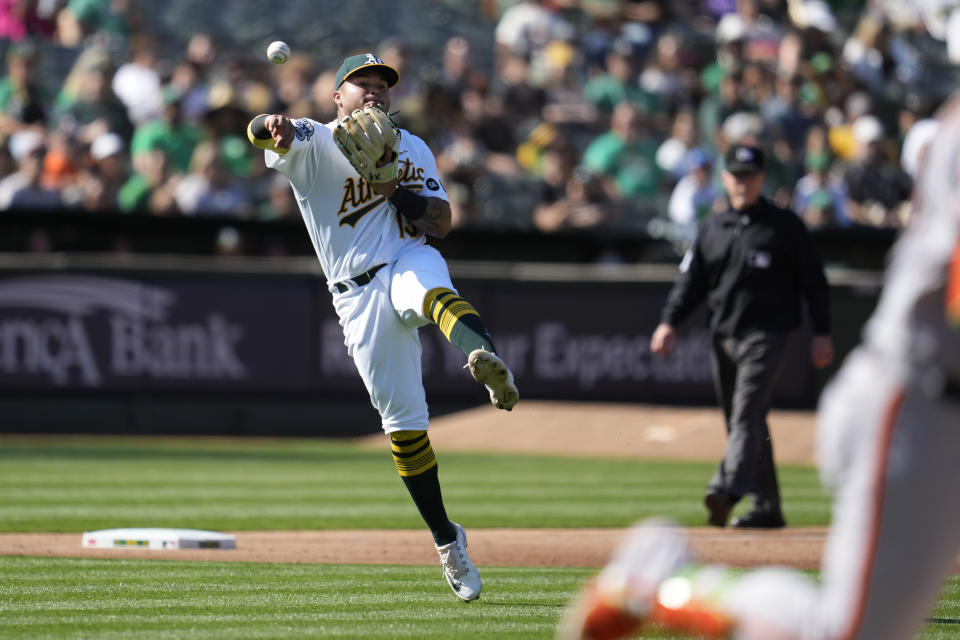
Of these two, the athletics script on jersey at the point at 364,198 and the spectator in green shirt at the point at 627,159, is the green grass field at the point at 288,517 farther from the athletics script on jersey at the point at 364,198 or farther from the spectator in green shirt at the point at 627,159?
the spectator in green shirt at the point at 627,159

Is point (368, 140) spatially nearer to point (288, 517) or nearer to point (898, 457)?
point (898, 457)

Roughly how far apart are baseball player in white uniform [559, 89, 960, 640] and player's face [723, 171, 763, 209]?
5916 mm

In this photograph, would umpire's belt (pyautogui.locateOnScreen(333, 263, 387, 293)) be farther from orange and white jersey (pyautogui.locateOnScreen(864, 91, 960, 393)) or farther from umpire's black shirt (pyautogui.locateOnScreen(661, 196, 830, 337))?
umpire's black shirt (pyautogui.locateOnScreen(661, 196, 830, 337))

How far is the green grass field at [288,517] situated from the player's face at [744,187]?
7.09 feet

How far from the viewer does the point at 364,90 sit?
6750 millimetres

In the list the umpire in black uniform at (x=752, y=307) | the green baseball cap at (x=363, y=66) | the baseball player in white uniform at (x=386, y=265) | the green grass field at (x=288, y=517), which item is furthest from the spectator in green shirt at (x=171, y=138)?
the baseball player in white uniform at (x=386, y=265)

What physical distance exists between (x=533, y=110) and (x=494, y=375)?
14.5m

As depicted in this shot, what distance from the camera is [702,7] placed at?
2316 cm

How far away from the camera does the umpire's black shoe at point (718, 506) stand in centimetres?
919

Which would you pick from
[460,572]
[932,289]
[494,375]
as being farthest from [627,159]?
[932,289]

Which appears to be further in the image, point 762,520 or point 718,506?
point 762,520

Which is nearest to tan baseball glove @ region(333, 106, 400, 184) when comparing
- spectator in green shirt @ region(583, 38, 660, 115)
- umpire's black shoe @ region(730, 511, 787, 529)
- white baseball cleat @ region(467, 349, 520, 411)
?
white baseball cleat @ region(467, 349, 520, 411)

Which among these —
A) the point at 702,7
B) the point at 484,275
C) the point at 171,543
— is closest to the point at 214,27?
the point at 484,275

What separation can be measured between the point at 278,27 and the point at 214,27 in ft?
2.83
